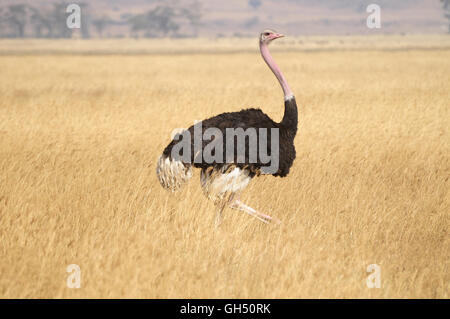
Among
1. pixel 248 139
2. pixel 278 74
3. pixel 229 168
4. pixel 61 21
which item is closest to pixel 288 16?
pixel 61 21

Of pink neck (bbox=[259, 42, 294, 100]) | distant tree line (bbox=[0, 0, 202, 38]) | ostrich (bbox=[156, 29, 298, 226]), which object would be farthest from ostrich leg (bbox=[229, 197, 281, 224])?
distant tree line (bbox=[0, 0, 202, 38])

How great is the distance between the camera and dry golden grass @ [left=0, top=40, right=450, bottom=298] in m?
4.34

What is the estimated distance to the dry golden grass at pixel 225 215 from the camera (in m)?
4.34

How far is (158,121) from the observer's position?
11.4m

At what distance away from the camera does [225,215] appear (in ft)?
19.1

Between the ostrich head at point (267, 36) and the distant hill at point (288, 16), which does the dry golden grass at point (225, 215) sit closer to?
the ostrich head at point (267, 36)

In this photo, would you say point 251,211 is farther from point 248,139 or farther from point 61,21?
point 61,21

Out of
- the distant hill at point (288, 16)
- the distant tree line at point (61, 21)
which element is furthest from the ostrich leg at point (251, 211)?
the distant hill at point (288, 16)

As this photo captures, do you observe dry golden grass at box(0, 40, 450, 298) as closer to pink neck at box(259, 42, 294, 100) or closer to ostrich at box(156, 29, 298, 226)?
ostrich at box(156, 29, 298, 226)
